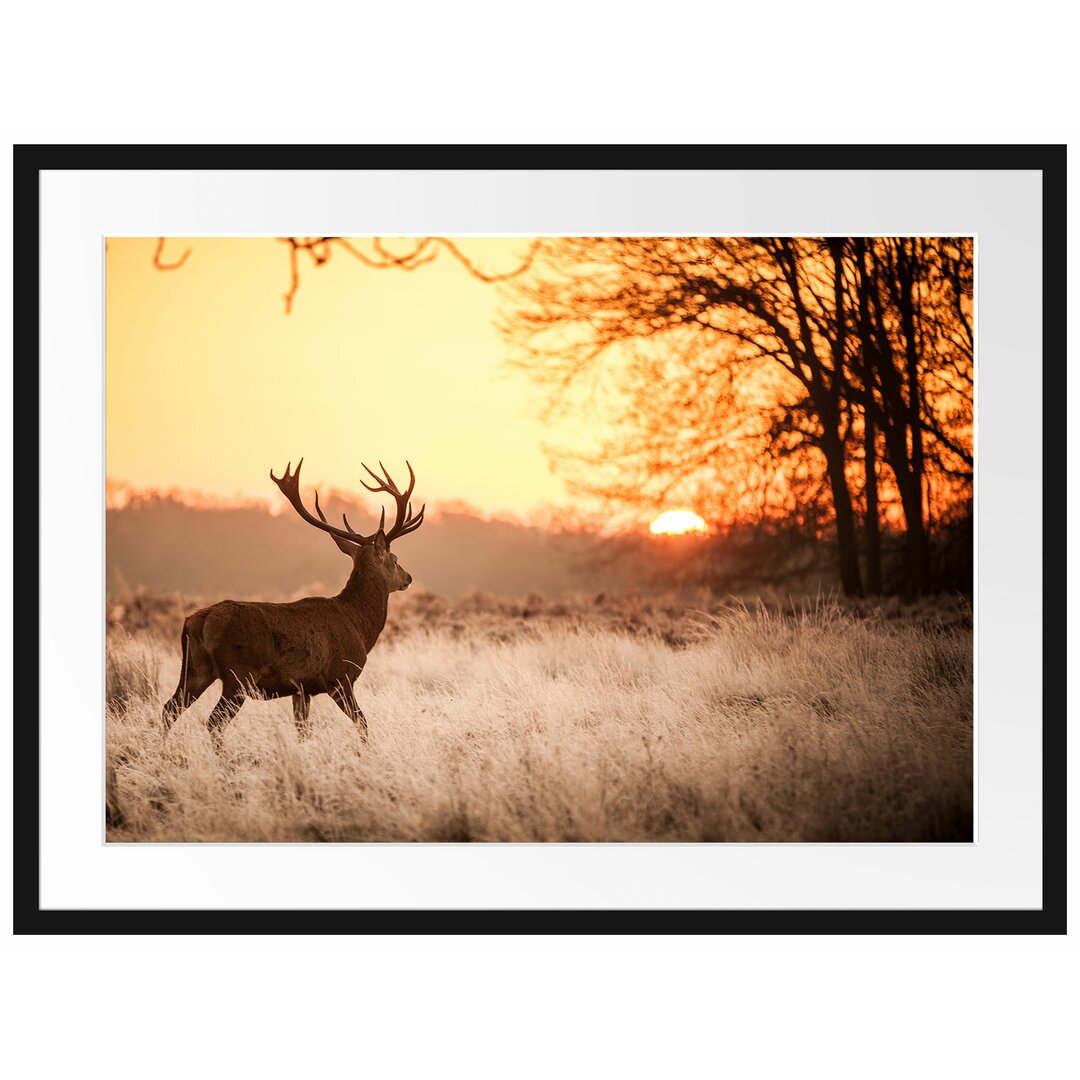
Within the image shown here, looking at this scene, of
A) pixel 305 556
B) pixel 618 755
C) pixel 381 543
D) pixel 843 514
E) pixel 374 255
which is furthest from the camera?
pixel 305 556

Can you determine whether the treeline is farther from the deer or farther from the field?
the deer

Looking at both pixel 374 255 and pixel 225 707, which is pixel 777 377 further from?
pixel 225 707

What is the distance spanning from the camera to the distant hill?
9.75m

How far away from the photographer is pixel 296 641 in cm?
633

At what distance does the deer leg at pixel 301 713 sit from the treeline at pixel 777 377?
3.33m

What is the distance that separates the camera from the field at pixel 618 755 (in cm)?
545

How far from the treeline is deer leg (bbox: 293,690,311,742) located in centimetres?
333

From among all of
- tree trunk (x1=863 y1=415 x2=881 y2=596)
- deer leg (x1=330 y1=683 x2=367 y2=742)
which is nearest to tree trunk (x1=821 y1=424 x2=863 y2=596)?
tree trunk (x1=863 y1=415 x2=881 y2=596)

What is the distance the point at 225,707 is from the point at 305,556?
7.29 m

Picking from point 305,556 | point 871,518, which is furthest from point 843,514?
point 305,556
